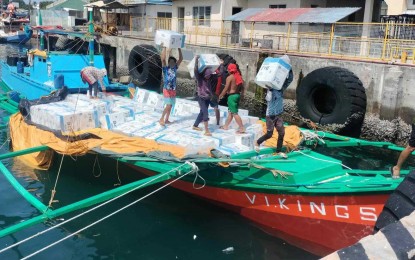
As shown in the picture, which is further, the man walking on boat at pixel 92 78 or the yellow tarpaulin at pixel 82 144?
the man walking on boat at pixel 92 78

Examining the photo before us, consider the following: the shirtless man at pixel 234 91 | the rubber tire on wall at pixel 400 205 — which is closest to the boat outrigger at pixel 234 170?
the shirtless man at pixel 234 91

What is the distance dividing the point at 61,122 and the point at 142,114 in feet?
6.36

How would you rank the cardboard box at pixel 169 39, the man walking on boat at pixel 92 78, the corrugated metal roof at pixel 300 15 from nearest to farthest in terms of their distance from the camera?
the cardboard box at pixel 169 39 < the man walking on boat at pixel 92 78 < the corrugated metal roof at pixel 300 15

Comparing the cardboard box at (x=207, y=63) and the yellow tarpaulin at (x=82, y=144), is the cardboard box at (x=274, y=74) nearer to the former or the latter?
the cardboard box at (x=207, y=63)

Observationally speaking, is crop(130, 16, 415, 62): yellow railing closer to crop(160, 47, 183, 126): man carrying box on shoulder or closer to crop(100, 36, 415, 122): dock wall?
crop(100, 36, 415, 122): dock wall

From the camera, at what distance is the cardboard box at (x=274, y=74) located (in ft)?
22.5

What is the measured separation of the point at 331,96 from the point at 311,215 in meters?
7.29

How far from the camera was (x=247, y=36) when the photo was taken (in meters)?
22.8

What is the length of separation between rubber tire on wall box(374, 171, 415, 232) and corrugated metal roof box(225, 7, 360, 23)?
A: 11.4 metres

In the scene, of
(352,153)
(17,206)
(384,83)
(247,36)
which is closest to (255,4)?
(247,36)

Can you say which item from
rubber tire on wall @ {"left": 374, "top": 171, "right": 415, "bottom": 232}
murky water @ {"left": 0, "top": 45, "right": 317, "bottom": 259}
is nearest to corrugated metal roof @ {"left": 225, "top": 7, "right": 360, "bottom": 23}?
murky water @ {"left": 0, "top": 45, "right": 317, "bottom": 259}

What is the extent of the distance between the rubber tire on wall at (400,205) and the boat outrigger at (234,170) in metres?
0.88

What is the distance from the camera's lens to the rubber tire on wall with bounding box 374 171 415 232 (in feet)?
14.2

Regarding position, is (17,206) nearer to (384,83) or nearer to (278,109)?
(278,109)
